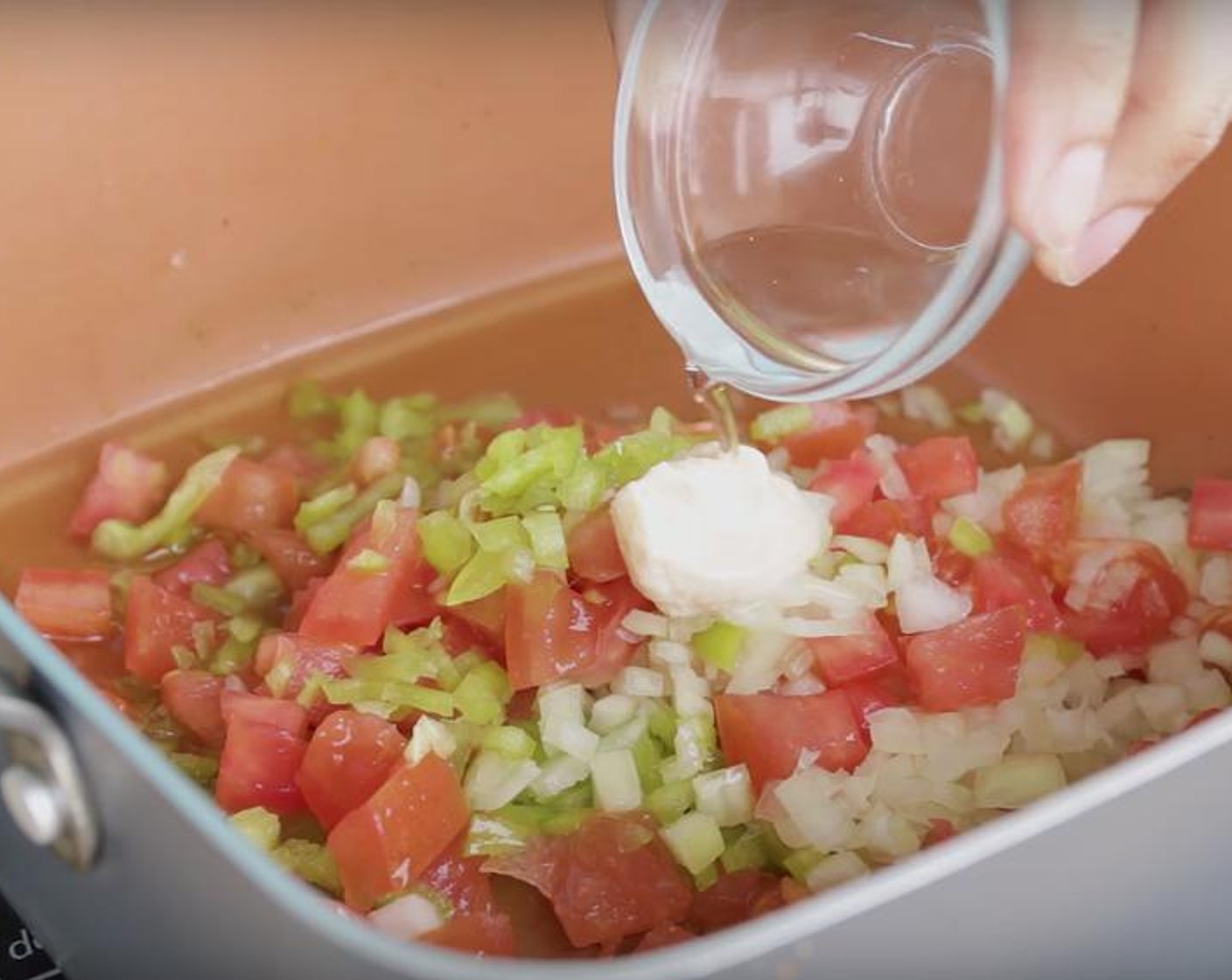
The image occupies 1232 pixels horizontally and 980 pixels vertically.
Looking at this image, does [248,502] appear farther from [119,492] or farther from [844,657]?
[844,657]

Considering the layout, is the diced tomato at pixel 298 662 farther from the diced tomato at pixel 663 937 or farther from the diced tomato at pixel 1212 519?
the diced tomato at pixel 1212 519

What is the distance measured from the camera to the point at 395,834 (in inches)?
45.6

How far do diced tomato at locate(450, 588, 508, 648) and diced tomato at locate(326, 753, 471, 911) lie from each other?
143mm

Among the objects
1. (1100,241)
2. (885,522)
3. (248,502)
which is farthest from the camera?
(248,502)

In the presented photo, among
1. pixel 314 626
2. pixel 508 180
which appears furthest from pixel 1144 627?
pixel 508 180

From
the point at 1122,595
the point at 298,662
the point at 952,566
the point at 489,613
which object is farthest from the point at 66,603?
the point at 1122,595

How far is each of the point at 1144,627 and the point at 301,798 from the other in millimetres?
630

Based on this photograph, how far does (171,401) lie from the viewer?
1.70m

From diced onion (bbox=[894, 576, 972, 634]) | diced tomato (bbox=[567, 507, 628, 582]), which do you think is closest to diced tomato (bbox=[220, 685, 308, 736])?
diced tomato (bbox=[567, 507, 628, 582])

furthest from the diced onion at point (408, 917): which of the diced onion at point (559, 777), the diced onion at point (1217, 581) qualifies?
the diced onion at point (1217, 581)

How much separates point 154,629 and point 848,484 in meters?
0.53

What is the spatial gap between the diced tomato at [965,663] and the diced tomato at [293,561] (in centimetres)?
47

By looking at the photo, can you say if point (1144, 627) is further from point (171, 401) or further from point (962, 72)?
point (171, 401)

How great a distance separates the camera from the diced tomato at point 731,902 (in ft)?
3.96
